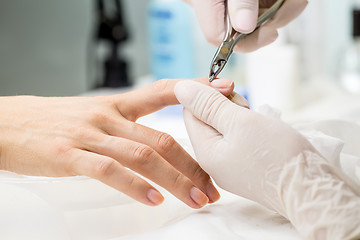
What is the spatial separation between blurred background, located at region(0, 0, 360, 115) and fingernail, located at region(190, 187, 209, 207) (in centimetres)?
70

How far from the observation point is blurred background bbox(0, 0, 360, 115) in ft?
4.29

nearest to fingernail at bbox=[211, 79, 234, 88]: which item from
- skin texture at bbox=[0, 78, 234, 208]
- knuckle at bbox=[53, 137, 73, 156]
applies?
skin texture at bbox=[0, 78, 234, 208]

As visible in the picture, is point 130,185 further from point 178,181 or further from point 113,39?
point 113,39

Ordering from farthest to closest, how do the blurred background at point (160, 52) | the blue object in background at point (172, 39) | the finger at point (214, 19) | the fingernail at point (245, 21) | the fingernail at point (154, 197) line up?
the blue object in background at point (172, 39)
the blurred background at point (160, 52)
the finger at point (214, 19)
the fingernail at point (245, 21)
the fingernail at point (154, 197)

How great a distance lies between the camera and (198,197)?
1.98ft

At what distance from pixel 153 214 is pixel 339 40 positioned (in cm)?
123

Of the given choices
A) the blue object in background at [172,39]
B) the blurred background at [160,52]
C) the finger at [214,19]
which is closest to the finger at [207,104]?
the finger at [214,19]

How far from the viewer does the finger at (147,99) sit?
2.33ft

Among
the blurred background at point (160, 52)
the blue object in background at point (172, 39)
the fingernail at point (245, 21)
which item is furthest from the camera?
the blue object in background at point (172, 39)

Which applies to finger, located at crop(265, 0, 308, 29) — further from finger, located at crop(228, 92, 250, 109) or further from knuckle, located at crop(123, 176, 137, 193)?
knuckle, located at crop(123, 176, 137, 193)

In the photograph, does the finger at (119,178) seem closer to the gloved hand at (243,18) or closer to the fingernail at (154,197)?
the fingernail at (154,197)

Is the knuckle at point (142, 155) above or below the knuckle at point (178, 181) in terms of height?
above

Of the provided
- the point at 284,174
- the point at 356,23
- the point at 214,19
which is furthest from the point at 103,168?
the point at 356,23

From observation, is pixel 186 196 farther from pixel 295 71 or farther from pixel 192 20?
pixel 192 20
